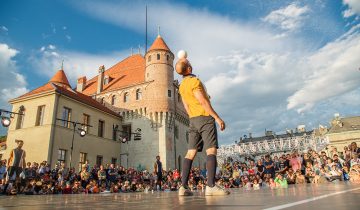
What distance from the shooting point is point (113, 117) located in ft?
111

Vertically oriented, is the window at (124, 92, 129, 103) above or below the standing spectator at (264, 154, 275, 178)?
above

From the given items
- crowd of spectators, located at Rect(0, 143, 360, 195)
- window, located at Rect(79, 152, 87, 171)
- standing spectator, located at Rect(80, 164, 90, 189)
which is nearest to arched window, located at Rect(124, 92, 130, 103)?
window, located at Rect(79, 152, 87, 171)

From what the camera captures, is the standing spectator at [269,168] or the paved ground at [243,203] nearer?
the paved ground at [243,203]

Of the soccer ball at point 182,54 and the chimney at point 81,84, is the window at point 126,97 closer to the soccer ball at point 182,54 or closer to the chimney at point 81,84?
the chimney at point 81,84

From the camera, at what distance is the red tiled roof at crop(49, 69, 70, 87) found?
120 feet

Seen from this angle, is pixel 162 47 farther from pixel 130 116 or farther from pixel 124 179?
pixel 124 179

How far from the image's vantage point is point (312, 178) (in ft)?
40.6

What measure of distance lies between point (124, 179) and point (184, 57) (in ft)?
58.9

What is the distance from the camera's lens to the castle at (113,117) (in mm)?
25703

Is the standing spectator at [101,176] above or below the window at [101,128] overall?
below

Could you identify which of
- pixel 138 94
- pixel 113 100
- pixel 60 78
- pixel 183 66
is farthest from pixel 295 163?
pixel 60 78

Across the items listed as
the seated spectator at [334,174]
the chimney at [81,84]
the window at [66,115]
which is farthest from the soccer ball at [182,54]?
the chimney at [81,84]

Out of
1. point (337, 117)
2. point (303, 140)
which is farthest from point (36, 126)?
point (337, 117)

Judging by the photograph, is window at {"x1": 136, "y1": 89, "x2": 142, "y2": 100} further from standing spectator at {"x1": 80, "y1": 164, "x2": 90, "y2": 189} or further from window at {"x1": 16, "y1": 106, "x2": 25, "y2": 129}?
standing spectator at {"x1": 80, "y1": 164, "x2": 90, "y2": 189}
